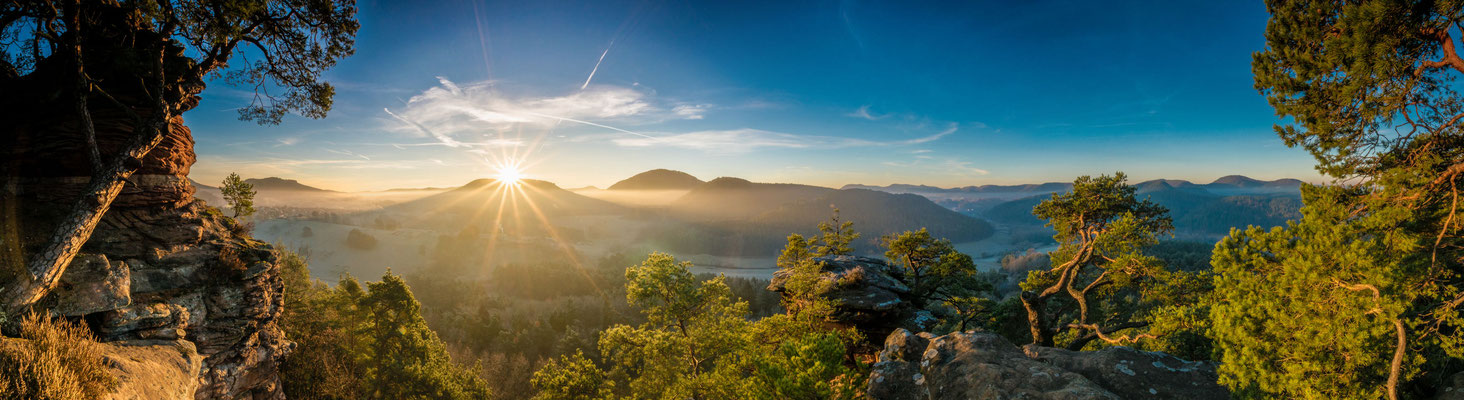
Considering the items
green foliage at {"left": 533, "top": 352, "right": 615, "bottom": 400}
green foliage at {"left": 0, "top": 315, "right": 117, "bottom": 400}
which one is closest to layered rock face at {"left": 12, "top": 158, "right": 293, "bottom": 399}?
green foliage at {"left": 0, "top": 315, "right": 117, "bottom": 400}

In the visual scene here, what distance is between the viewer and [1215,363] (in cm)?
948

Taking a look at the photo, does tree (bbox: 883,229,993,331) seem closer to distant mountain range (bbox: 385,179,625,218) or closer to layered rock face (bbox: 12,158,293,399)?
layered rock face (bbox: 12,158,293,399)

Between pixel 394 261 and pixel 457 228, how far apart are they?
22014 mm

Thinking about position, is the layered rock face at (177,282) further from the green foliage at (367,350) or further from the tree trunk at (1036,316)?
the tree trunk at (1036,316)

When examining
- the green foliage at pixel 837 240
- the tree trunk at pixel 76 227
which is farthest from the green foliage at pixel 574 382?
the green foliage at pixel 837 240

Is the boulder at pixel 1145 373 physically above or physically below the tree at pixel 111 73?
below

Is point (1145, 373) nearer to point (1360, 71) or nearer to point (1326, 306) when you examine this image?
point (1326, 306)

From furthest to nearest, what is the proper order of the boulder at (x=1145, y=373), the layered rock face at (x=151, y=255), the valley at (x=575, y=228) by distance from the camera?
the valley at (x=575, y=228) → the layered rock face at (x=151, y=255) → the boulder at (x=1145, y=373)

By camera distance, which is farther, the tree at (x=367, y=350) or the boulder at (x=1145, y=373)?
the tree at (x=367, y=350)

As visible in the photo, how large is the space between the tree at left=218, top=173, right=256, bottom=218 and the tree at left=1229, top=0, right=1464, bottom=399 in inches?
1126

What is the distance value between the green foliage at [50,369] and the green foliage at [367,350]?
15081mm

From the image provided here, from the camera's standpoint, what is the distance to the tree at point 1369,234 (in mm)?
6012

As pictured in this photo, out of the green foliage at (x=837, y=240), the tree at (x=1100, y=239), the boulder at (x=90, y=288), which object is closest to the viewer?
the boulder at (x=90, y=288)

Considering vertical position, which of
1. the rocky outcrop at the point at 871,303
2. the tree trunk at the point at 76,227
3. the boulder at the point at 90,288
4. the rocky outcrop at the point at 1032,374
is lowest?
the rocky outcrop at the point at 871,303
